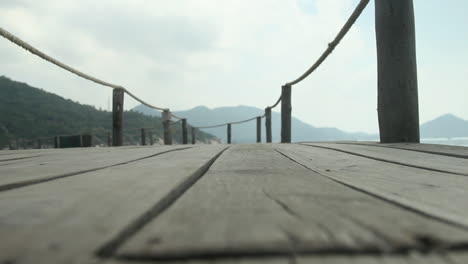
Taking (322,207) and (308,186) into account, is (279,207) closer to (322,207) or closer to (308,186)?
(322,207)

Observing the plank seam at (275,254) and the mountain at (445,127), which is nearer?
the plank seam at (275,254)

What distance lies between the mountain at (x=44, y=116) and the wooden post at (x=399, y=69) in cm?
3681

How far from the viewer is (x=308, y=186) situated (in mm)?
629

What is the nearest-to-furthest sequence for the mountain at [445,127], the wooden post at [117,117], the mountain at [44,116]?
the wooden post at [117,117], the mountain at [44,116], the mountain at [445,127]

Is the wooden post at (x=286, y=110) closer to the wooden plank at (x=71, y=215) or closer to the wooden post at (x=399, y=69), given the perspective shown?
the wooden post at (x=399, y=69)

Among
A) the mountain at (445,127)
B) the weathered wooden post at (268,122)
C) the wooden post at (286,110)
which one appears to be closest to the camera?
the wooden post at (286,110)

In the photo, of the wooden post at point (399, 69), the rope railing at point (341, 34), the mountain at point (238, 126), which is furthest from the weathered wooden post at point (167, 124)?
the mountain at point (238, 126)

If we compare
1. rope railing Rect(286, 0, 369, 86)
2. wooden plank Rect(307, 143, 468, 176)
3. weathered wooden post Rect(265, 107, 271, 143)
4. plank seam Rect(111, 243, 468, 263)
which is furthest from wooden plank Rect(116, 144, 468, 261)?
weathered wooden post Rect(265, 107, 271, 143)

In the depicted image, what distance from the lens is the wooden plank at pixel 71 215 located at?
0.31 metres

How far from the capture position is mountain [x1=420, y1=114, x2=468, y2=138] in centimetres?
9830

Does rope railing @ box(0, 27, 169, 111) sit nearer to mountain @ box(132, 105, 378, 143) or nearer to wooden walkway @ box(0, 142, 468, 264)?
wooden walkway @ box(0, 142, 468, 264)

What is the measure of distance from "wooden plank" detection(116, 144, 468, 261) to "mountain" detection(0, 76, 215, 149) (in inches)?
1507

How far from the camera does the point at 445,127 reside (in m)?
110

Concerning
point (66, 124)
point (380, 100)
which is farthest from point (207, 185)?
point (66, 124)
